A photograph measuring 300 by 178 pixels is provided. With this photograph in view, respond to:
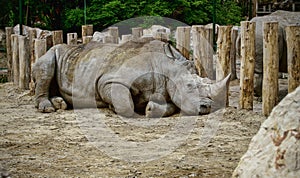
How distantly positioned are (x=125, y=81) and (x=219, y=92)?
1.11 meters

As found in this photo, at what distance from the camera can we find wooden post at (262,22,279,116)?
6977 mm

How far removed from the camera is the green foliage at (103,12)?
14.3 m

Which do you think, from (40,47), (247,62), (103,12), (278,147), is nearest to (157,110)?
(247,62)

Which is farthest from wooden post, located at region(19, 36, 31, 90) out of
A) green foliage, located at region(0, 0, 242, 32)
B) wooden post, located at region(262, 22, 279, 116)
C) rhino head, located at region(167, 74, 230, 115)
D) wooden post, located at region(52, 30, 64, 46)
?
wooden post, located at region(262, 22, 279, 116)

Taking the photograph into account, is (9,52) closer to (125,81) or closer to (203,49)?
(203,49)

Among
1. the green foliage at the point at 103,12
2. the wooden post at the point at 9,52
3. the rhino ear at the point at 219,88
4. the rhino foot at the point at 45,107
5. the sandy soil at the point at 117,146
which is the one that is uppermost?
the green foliage at the point at 103,12

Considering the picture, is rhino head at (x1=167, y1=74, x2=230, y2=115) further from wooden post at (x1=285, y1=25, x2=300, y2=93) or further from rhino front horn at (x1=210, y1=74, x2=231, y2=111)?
wooden post at (x1=285, y1=25, x2=300, y2=93)

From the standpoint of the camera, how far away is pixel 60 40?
31.4 feet

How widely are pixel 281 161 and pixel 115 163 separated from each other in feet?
6.93

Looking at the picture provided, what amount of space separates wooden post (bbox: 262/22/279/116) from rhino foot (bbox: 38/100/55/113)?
2649 millimetres

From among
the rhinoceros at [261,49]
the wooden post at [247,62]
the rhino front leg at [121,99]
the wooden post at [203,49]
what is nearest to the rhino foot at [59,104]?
the rhino front leg at [121,99]

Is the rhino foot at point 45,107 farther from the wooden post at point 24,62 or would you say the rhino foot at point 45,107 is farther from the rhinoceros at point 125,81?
the wooden post at point 24,62

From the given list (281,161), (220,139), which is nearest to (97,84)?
(220,139)

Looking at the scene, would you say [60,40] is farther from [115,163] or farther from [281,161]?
[281,161]
